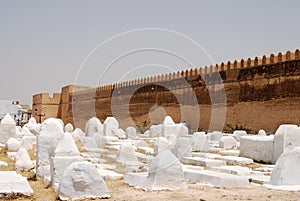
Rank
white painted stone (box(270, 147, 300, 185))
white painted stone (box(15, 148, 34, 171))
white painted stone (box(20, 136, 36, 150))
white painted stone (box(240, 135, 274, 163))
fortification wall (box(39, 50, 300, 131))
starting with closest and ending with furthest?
white painted stone (box(270, 147, 300, 185)), white painted stone (box(15, 148, 34, 171)), white painted stone (box(240, 135, 274, 163)), white painted stone (box(20, 136, 36, 150)), fortification wall (box(39, 50, 300, 131))

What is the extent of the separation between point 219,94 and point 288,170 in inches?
568

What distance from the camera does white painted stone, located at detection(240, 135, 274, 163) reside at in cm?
1016

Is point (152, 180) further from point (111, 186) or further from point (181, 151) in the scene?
point (181, 151)

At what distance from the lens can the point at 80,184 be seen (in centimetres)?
568

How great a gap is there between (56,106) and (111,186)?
3029cm

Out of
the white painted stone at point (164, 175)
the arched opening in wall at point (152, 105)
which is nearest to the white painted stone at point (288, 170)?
the white painted stone at point (164, 175)

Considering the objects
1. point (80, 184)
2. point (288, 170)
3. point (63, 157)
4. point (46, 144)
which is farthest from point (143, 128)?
point (80, 184)

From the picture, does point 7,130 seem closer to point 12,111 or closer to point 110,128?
point 110,128

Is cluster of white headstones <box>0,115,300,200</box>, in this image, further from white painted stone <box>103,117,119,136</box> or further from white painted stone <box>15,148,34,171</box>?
white painted stone <box>103,117,119,136</box>

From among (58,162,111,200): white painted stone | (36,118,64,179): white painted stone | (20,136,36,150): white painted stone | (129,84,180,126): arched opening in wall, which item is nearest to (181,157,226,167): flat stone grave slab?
(36,118,64,179): white painted stone

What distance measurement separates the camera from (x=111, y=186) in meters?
6.76

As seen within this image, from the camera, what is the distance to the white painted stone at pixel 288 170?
6562 millimetres

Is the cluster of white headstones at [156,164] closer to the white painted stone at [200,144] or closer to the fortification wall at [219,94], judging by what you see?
the white painted stone at [200,144]

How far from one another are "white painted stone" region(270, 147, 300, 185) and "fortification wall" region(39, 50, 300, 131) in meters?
10.1
